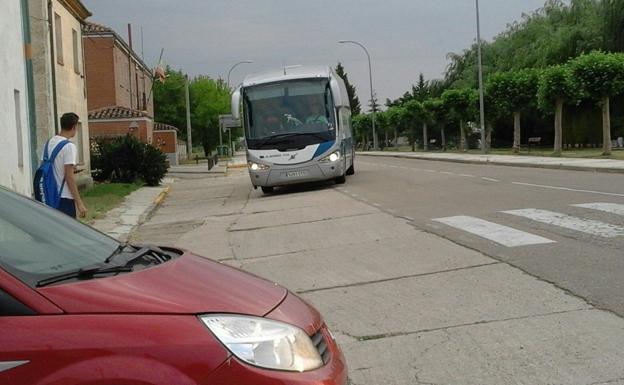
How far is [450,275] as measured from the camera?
767 cm

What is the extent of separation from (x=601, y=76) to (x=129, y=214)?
71.9 ft

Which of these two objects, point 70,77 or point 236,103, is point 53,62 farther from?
point 236,103

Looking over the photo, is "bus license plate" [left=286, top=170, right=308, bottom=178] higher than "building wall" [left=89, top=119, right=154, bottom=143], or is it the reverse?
"building wall" [left=89, top=119, right=154, bottom=143]

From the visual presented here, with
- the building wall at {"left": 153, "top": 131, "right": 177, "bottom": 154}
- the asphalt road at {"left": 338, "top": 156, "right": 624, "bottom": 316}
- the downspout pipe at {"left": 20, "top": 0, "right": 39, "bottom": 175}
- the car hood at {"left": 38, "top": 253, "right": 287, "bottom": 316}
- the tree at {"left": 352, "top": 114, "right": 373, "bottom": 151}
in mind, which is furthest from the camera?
the tree at {"left": 352, "top": 114, "right": 373, "bottom": 151}

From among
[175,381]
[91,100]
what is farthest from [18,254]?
[91,100]

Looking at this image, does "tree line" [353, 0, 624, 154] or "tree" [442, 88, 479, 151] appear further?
"tree" [442, 88, 479, 151]

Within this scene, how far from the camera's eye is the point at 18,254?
3.11 m

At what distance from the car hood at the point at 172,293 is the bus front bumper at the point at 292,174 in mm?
16550

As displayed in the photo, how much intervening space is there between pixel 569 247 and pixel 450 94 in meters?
44.5

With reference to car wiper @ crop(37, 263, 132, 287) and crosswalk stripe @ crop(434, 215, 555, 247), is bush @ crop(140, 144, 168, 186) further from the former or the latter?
car wiper @ crop(37, 263, 132, 287)

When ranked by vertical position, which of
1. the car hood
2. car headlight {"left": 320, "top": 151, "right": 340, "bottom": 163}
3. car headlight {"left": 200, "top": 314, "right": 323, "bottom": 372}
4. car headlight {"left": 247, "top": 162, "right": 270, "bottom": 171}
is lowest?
car headlight {"left": 200, "top": 314, "right": 323, "bottom": 372}

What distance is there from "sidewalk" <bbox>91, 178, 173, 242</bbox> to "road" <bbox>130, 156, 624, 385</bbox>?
0.43 meters

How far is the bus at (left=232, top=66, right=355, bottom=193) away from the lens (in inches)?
786

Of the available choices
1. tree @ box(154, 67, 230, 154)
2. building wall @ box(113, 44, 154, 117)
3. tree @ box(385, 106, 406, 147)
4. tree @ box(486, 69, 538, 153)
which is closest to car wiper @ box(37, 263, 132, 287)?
tree @ box(486, 69, 538, 153)
